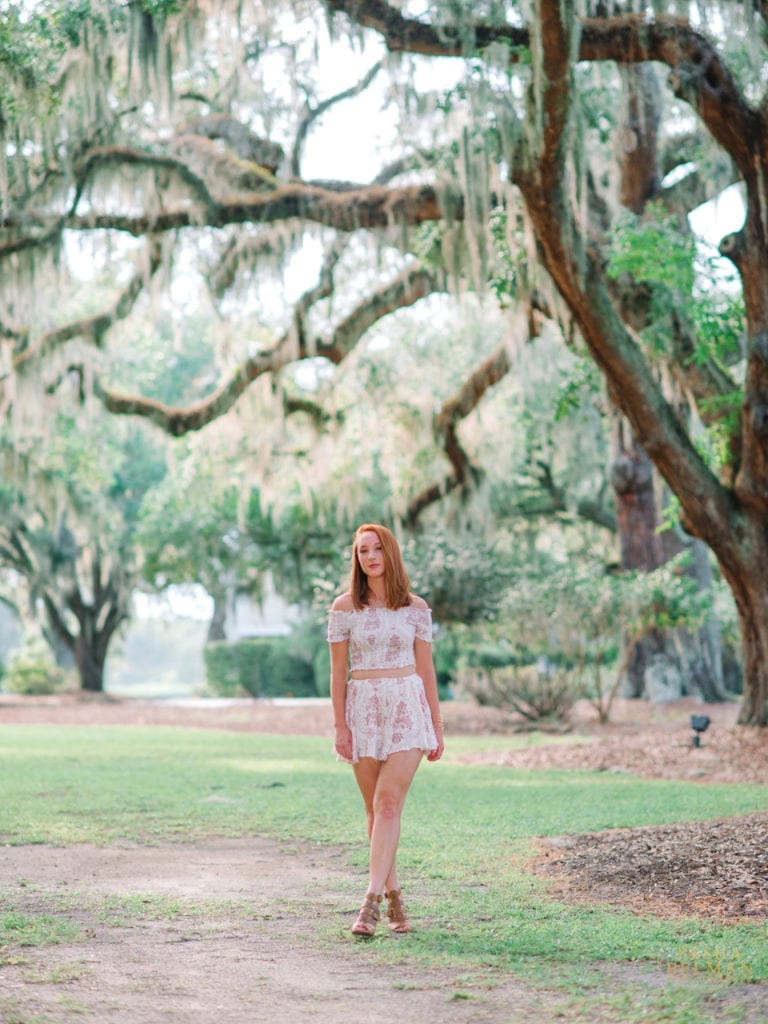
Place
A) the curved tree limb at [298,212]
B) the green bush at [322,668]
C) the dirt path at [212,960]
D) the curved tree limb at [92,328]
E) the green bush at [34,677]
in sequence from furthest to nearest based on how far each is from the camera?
the green bush at [34,677]
the green bush at [322,668]
the curved tree limb at [92,328]
the curved tree limb at [298,212]
the dirt path at [212,960]

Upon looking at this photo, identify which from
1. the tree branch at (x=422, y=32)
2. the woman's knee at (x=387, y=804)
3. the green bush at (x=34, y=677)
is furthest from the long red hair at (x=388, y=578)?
the green bush at (x=34, y=677)

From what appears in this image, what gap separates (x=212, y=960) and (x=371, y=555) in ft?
5.13

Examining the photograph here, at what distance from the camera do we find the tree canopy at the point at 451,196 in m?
10.3

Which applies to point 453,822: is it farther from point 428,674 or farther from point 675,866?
point 428,674

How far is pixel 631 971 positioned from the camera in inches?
157

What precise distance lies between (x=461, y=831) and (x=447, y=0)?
22.0 feet

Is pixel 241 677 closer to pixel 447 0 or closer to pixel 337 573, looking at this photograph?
pixel 337 573

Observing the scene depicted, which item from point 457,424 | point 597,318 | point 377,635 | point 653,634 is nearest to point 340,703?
point 377,635

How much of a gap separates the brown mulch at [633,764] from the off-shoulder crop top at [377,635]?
4.32 feet

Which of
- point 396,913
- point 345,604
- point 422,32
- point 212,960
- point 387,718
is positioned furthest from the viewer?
point 422,32

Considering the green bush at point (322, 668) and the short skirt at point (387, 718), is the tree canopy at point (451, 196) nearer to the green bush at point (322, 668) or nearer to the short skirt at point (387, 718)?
the short skirt at point (387, 718)

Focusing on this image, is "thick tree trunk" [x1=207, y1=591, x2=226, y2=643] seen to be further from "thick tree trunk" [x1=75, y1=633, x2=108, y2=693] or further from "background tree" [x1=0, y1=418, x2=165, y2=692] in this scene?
"thick tree trunk" [x1=75, y1=633, x2=108, y2=693]

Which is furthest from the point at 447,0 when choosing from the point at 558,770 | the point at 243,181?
the point at 558,770

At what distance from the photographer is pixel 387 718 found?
15.6 ft
